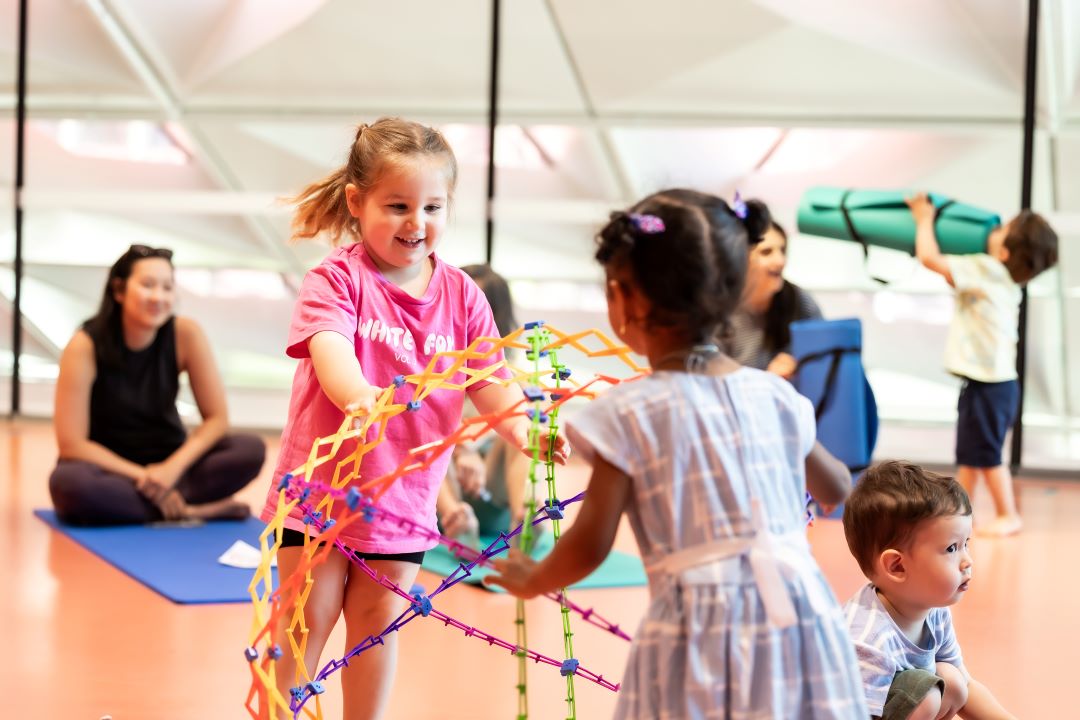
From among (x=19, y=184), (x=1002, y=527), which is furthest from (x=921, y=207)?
(x=19, y=184)

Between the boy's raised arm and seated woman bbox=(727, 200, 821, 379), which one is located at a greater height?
the boy's raised arm

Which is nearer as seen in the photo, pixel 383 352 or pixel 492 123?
pixel 383 352

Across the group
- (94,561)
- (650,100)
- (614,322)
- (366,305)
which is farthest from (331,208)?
(650,100)

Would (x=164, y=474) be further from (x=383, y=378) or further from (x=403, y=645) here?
(x=383, y=378)

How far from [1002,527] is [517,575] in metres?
3.15

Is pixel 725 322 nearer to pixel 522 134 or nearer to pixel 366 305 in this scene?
pixel 366 305

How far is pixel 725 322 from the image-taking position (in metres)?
1.39

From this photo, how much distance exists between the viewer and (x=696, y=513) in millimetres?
1344

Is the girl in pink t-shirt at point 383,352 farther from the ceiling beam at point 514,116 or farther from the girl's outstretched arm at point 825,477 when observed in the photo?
the ceiling beam at point 514,116

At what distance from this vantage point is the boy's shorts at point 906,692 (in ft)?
6.16

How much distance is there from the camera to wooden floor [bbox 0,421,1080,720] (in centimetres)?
240

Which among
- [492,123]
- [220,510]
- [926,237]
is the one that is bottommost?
[220,510]

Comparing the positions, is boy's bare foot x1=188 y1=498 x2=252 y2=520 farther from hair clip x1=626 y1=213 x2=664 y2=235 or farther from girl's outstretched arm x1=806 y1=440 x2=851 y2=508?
hair clip x1=626 y1=213 x2=664 y2=235

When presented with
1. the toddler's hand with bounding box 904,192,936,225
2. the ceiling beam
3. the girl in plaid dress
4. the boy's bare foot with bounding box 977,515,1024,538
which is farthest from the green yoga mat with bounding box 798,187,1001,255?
the girl in plaid dress
